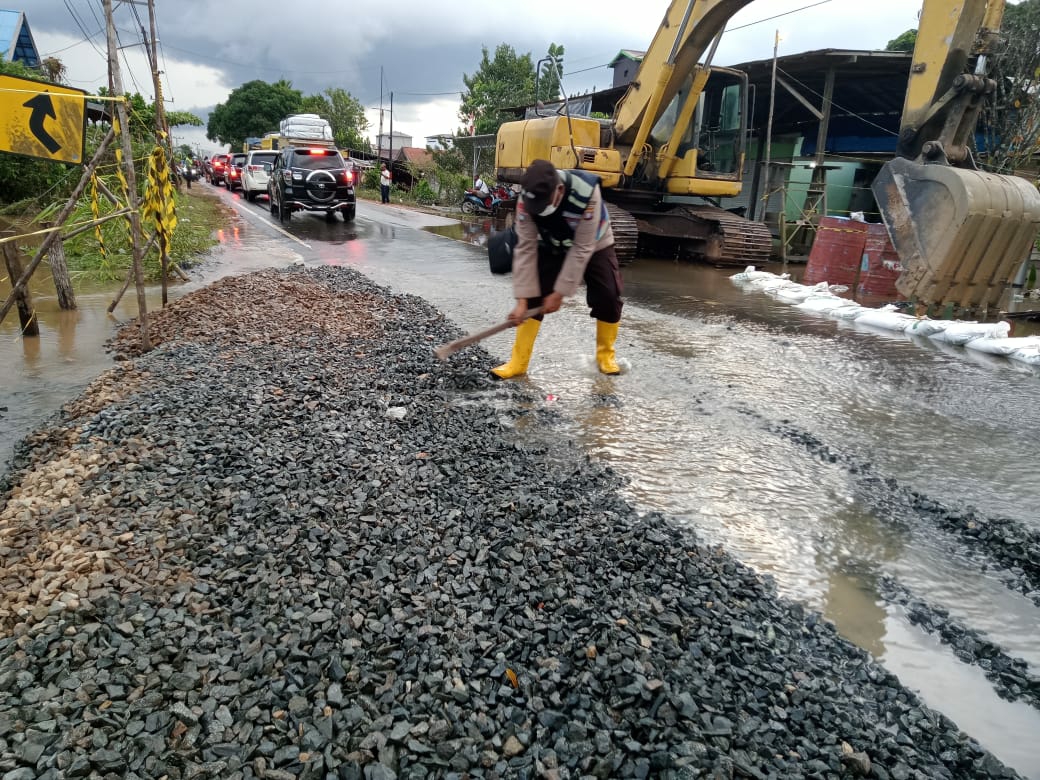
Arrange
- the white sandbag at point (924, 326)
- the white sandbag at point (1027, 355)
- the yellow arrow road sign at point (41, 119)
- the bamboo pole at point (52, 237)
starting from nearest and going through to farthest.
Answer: the yellow arrow road sign at point (41, 119)
the bamboo pole at point (52, 237)
the white sandbag at point (1027, 355)
the white sandbag at point (924, 326)

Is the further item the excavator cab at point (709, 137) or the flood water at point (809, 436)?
the excavator cab at point (709, 137)

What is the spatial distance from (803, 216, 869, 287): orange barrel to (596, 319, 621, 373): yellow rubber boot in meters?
5.83

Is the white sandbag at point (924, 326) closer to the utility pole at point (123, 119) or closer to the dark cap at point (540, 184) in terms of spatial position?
the dark cap at point (540, 184)

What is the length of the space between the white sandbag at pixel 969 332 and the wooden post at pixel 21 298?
8331 mm

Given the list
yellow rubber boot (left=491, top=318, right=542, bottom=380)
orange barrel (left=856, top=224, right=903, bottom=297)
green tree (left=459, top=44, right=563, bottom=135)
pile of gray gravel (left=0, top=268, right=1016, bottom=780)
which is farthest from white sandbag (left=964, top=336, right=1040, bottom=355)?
green tree (left=459, top=44, right=563, bottom=135)

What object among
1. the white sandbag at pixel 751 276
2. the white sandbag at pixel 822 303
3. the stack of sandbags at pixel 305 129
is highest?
the stack of sandbags at pixel 305 129

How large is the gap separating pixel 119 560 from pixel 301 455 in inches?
42.0

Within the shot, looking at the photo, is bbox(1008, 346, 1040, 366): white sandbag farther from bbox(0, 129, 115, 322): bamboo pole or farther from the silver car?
the silver car

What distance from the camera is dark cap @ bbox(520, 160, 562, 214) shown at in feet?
13.6

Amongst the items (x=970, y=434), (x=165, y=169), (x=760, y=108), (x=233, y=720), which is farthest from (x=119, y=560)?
(x=760, y=108)

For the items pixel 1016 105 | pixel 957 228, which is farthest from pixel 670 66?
pixel 1016 105

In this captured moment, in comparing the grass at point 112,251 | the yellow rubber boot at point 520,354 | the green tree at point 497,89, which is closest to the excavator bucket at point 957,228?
the yellow rubber boot at point 520,354

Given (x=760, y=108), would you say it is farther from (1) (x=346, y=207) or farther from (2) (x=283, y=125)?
(2) (x=283, y=125)

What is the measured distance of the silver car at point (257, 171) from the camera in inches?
956
